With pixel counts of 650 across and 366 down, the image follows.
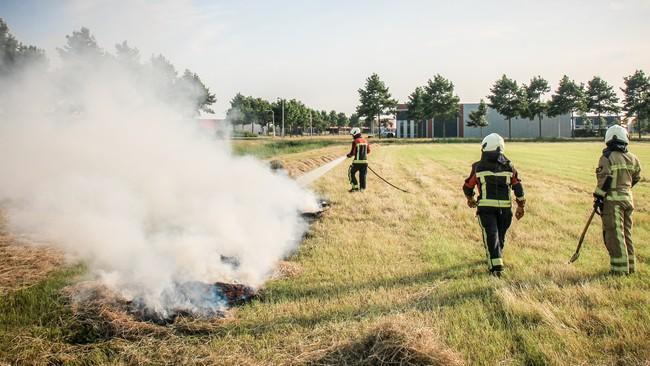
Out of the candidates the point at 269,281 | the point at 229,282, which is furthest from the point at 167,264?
the point at 269,281

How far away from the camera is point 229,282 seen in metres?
5.41

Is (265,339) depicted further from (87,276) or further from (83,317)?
(87,276)

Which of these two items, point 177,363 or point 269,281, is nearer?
point 177,363

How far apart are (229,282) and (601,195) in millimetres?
5543

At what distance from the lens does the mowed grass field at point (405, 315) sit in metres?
3.81

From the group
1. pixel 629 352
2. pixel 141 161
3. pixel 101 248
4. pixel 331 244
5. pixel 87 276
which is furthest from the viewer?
pixel 141 161

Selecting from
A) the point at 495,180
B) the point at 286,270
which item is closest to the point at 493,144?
the point at 495,180

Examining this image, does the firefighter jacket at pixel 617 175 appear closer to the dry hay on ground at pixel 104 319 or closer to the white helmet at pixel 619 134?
the white helmet at pixel 619 134

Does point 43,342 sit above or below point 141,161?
below

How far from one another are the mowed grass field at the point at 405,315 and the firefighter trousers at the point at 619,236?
198mm

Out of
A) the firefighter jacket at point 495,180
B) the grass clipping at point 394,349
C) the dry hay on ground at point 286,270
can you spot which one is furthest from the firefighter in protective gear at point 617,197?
the dry hay on ground at point 286,270

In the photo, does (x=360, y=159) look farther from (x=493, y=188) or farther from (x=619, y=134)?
(x=619, y=134)

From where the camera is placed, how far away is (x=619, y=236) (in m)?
6.04

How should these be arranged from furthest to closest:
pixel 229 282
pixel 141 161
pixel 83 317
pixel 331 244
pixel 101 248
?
pixel 141 161 → pixel 331 244 → pixel 101 248 → pixel 229 282 → pixel 83 317
